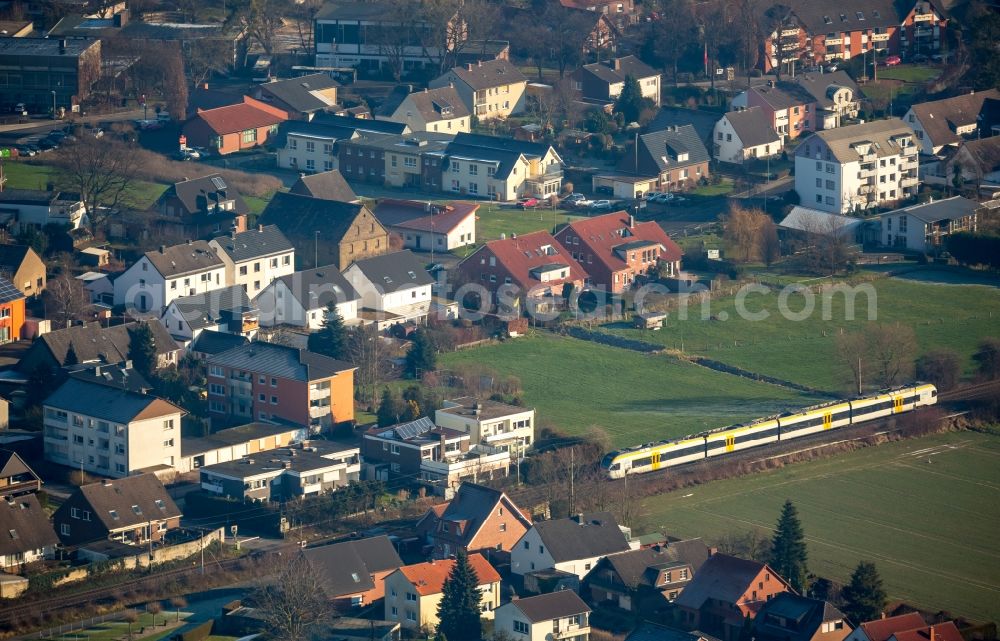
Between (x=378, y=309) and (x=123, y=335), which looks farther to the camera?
(x=378, y=309)

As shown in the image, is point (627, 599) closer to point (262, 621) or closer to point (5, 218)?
point (262, 621)

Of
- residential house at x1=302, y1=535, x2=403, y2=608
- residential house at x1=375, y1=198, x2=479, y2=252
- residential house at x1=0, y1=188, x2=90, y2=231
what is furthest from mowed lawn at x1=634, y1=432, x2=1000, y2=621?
residential house at x1=0, y1=188, x2=90, y2=231

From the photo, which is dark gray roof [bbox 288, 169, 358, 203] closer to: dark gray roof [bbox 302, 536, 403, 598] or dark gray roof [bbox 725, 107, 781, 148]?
dark gray roof [bbox 725, 107, 781, 148]

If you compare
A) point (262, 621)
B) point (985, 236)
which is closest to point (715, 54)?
point (985, 236)

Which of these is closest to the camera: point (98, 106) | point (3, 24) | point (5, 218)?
point (5, 218)

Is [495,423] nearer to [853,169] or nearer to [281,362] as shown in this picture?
[281,362]

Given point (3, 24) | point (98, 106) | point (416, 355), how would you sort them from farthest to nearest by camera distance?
point (3, 24)
point (98, 106)
point (416, 355)

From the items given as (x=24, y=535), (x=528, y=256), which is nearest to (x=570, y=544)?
(x=24, y=535)
